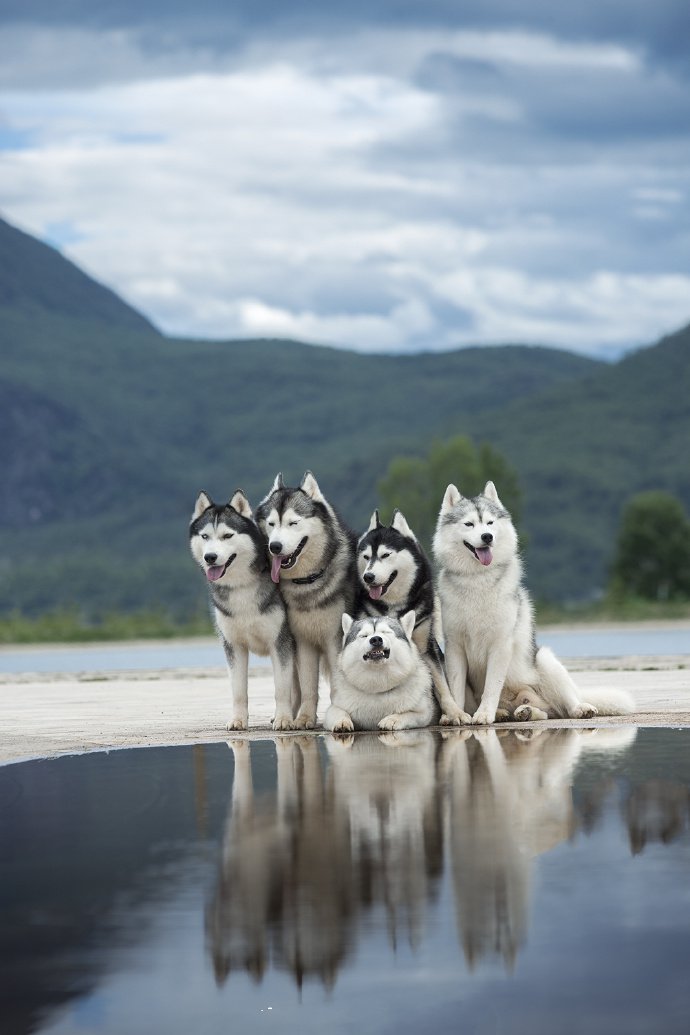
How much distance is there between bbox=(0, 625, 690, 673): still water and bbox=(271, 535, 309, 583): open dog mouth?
14104 millimetres

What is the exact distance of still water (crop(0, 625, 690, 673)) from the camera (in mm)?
28359

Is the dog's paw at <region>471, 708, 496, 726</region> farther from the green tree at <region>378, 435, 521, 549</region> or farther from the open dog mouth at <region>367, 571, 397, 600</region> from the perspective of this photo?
the green tree at <region>378, 435, 521, 549</region>

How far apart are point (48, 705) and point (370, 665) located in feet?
21.7

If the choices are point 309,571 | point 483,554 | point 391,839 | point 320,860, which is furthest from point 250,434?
point 320,860

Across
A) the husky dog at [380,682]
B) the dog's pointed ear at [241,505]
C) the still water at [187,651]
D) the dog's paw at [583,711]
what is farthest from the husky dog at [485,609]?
the still water at [187,651]

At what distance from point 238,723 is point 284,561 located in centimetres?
137

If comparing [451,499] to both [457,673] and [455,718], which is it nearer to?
[457,673]

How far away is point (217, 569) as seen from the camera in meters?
11.3

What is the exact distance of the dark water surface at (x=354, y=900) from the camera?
4277 mm

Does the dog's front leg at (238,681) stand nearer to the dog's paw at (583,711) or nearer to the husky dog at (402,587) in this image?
the husky dog at (402,587)

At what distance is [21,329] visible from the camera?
189 m

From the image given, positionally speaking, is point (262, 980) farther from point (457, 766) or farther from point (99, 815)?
point (457, 766)

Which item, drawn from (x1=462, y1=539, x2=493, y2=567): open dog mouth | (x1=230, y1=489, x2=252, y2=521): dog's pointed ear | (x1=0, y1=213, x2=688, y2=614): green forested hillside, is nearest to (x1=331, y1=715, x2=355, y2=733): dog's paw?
(x1=462, y1=539, x2=493, y2=567): open dog mouth

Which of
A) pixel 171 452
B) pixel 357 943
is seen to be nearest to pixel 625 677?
pixel 357 943
